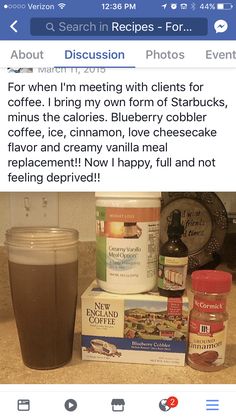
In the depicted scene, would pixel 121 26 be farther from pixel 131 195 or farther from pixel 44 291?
pixel 44 291

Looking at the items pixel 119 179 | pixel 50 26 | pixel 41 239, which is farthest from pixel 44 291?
pixel 50 26

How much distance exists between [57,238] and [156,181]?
0.47 ft

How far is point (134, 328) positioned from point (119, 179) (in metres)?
0.20

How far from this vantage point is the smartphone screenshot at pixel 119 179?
388 millimetres

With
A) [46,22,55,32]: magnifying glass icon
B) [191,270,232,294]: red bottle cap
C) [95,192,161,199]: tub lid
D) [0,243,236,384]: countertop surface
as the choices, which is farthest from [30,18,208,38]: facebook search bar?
[0,243,236,384]: countertop surface
